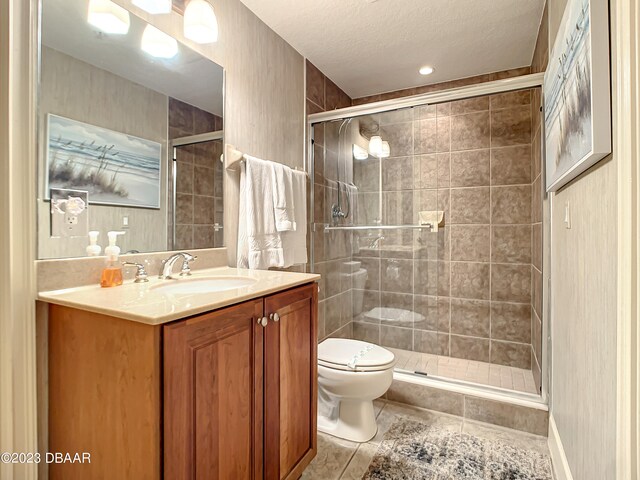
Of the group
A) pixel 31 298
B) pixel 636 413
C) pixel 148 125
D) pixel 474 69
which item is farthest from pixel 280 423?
pixel 474 69

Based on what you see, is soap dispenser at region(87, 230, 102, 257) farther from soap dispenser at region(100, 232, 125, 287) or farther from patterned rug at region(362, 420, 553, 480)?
patterned rug at region(362, 420, 553, 480)

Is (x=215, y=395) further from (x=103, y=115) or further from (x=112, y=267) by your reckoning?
(x=103, y=115)

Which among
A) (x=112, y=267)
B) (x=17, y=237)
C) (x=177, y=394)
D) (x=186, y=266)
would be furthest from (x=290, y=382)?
(x=17, y=237)

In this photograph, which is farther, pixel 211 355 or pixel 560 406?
pixel 560 406

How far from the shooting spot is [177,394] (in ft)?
2.72

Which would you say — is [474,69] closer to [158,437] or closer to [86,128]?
[86,128]

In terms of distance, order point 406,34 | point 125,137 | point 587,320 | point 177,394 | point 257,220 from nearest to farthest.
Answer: point 177,394 < point 587,320 < point 125,137 < point 257,220 < point 406,34

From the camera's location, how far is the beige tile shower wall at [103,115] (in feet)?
3.54

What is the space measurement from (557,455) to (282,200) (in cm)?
185

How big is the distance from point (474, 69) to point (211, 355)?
2777mm

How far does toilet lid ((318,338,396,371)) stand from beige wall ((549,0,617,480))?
810 mm

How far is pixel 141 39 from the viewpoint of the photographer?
1371 millimetres

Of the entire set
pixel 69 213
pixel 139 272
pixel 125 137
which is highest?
pixel 125 137

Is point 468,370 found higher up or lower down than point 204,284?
lower down
